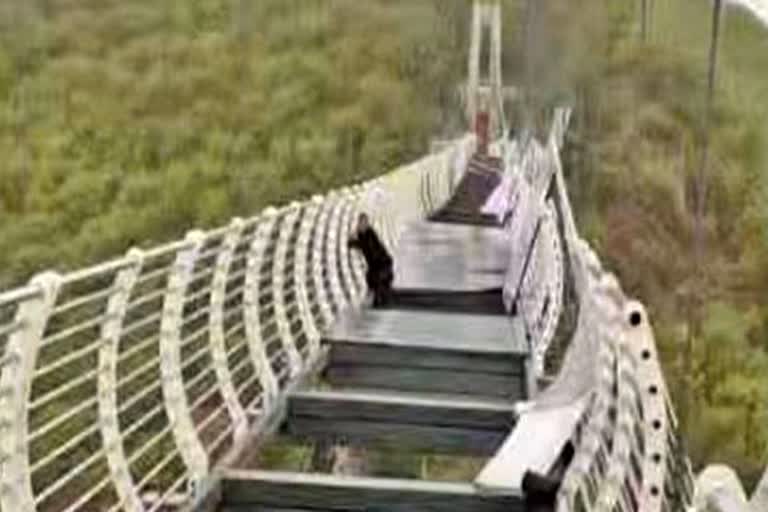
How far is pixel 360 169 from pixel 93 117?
6.33 m

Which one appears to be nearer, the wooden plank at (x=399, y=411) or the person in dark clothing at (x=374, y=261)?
the wooden plank at (x=399, y=411)

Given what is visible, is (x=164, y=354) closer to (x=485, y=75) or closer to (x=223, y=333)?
(x=223, y=333)

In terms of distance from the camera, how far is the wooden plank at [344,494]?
10.3ft

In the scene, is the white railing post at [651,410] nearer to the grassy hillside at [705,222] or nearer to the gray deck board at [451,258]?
the grassy hillside at [705,222]

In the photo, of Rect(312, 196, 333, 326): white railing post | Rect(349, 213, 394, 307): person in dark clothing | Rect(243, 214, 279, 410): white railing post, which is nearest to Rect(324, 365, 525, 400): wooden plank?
Rect(312, 196, 333, 326): white railing post

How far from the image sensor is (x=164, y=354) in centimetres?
300

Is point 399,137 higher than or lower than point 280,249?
lower

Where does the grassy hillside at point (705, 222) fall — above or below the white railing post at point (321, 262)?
above

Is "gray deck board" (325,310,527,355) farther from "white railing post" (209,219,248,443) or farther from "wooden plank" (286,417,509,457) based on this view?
"white railing post" (209,219,248,443)

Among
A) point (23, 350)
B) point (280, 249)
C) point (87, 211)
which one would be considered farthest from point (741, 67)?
point (87, 211)

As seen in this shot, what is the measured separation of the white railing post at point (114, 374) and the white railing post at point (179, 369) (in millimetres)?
277

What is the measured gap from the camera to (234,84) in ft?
115

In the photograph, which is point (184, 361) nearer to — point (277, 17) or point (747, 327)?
point (747, 327)

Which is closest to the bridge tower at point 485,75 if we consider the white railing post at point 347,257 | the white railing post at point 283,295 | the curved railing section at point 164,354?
the white railing post at point 347,257
